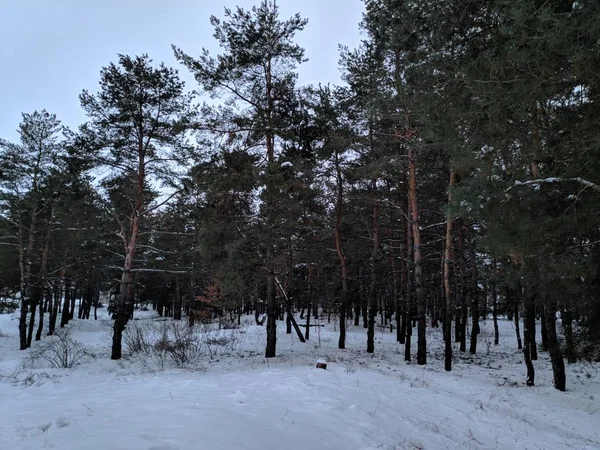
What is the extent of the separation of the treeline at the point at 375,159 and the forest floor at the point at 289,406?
5.13ft

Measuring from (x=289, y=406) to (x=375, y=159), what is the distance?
9782 millimetres

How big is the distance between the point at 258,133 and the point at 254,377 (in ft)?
27.1

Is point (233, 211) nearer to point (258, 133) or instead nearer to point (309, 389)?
point (258, 133)

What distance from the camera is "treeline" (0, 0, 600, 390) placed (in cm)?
583

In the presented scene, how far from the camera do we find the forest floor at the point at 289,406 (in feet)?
13.6

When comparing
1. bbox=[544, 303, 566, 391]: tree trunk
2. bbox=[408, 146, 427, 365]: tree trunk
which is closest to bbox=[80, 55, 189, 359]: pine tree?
bbox=[408, 146, 427, 365]: tree trunk

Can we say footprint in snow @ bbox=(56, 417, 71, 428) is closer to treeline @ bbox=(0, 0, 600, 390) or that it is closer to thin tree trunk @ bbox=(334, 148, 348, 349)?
treeline @ bbox=(0, 0, 600, 390)

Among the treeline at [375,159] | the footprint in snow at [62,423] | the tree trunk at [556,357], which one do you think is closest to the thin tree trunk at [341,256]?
the treeline at [375,159]

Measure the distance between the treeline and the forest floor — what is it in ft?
5.13

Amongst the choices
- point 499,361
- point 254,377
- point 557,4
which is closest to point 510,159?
point 557,4

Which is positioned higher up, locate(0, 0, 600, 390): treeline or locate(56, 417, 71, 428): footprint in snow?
locate(0, 0, 600, 390): treeline

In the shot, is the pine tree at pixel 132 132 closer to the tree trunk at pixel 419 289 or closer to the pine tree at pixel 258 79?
the pine tree at pixel 258 79

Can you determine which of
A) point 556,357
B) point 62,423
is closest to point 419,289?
point 556,357

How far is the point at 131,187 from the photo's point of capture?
14.5m
